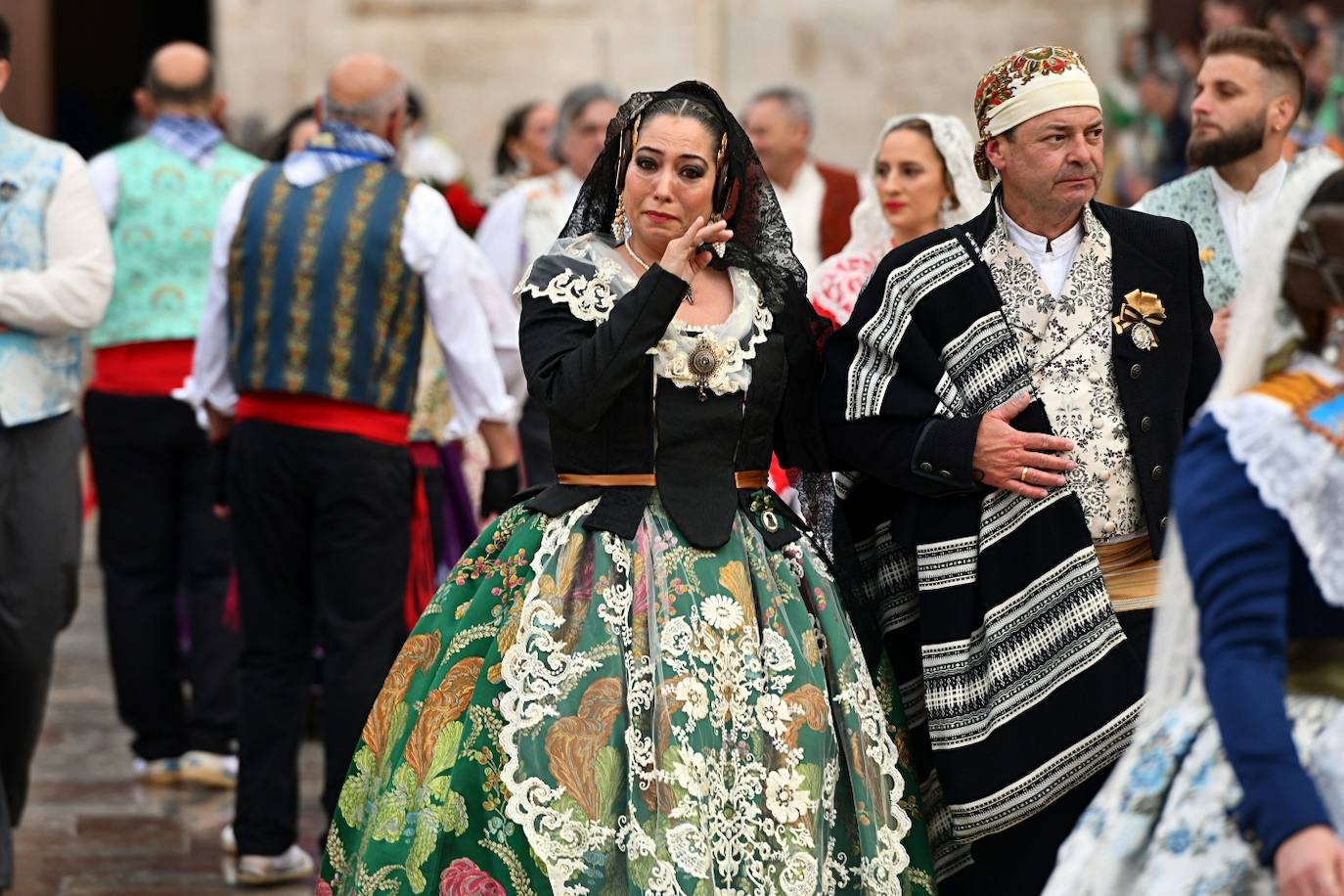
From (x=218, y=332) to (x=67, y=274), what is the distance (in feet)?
1.58

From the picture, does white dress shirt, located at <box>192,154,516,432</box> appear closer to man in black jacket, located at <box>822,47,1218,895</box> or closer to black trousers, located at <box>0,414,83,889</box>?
black trousers, located at <box>0,414,83,889</box>

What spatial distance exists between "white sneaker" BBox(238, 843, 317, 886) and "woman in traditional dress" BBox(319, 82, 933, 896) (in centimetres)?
163

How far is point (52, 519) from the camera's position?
19.4 feet

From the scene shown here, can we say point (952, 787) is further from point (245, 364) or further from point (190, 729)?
point (190, 729)

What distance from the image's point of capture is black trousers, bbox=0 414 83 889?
19.2 ft

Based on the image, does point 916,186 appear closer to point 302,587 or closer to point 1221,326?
point 1221,326

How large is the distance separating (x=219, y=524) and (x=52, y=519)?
1450 millimetres

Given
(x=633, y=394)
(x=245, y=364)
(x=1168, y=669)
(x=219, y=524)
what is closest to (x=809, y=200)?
(x=219, y=524)

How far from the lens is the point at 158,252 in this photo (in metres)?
7.30

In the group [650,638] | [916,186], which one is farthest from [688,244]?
[916,186]

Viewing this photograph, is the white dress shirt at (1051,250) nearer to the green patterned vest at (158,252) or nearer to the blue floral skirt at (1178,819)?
the blue floral skirt at (1178,819)

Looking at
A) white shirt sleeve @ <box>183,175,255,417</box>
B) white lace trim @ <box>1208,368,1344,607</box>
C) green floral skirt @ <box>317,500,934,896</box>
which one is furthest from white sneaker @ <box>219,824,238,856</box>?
white lace trim @ <box>1208,368,1344,607</box>

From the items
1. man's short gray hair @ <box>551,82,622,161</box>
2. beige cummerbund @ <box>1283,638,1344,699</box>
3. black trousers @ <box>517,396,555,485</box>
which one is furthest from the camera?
man's short gray hair @ <box>551,82,622,161</box>

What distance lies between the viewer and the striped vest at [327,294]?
5.95 meters
